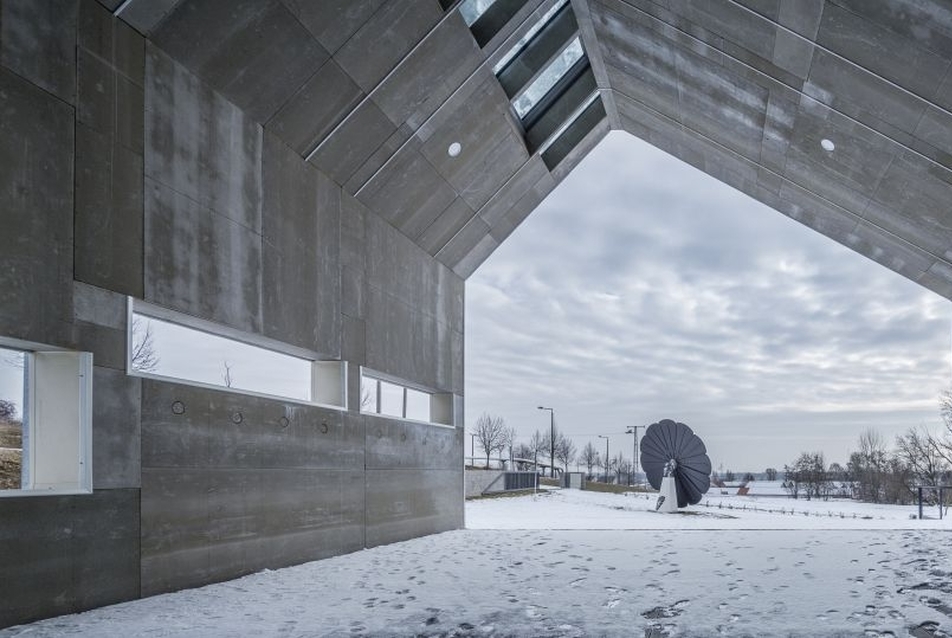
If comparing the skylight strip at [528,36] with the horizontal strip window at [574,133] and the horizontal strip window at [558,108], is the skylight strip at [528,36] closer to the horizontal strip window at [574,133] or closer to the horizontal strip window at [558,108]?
the horizontal strip window at [558,108]

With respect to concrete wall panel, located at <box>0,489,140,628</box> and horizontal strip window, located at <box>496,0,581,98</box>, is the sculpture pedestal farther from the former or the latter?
concrete wall panel, located at <box>0,489,140,628</box>

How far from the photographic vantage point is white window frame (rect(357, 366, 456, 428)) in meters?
16.5

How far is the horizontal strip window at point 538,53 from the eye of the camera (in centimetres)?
1670

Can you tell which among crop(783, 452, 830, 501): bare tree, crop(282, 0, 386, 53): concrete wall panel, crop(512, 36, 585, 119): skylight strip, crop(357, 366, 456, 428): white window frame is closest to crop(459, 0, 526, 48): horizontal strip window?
crop(512, 36, 585, 119): skylight strip

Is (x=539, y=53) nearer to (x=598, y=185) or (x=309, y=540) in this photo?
(x=309, y=540)

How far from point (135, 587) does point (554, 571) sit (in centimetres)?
564

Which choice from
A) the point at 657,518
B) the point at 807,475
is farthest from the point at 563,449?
the point at 657,518

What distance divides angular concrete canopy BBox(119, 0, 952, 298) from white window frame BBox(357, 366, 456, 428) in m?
3.14

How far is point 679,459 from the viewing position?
99.6ft

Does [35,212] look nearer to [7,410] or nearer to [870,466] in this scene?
[7,410]

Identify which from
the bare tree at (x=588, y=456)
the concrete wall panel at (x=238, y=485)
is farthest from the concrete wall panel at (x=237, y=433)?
the bare tree at (x=588, y=456)

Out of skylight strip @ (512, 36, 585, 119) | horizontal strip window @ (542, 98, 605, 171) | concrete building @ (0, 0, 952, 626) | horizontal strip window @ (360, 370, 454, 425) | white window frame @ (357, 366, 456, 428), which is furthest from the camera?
horizontal strip window @ (542, 98, 605, 171)

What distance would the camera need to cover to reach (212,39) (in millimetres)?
10547

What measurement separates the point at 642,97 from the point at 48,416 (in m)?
13.9
